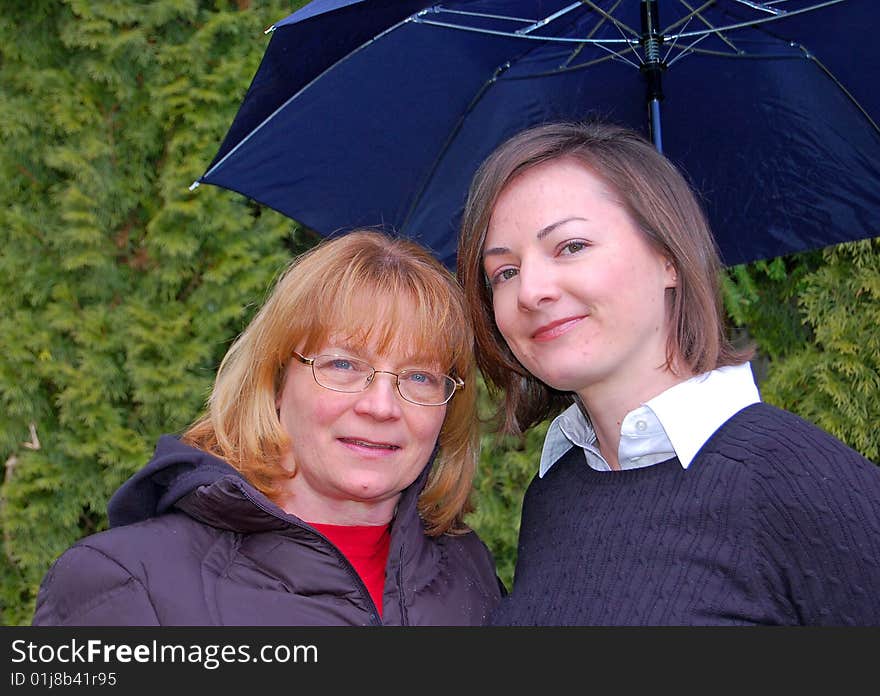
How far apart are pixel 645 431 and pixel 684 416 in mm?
98

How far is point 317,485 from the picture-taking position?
2.22 metres

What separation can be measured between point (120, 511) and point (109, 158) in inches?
107

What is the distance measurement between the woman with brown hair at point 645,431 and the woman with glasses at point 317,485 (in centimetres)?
21

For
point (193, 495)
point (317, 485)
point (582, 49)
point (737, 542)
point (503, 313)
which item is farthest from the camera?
point (582, 49)

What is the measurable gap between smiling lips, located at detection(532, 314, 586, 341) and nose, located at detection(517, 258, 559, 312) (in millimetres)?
54

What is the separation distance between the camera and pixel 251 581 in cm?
190

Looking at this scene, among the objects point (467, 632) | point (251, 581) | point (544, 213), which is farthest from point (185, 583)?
point (544, 213)

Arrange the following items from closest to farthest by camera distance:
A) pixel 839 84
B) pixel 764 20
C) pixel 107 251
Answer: pixel 764 20, pixel 839 84, pixel 107 251

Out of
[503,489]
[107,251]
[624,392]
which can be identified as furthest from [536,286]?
[107,251]

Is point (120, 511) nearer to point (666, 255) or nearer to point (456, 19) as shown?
point (666, 255)

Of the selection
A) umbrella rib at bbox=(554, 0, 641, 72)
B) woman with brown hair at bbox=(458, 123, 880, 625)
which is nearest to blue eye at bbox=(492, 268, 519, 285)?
woman with brown hair at bbox=(458, 123, 880, 625)

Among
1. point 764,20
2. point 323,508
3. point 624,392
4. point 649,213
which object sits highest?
point 764,20

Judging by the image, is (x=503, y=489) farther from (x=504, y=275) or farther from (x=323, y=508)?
(x=504, y=275)

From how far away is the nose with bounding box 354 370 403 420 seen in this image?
2.14 m
